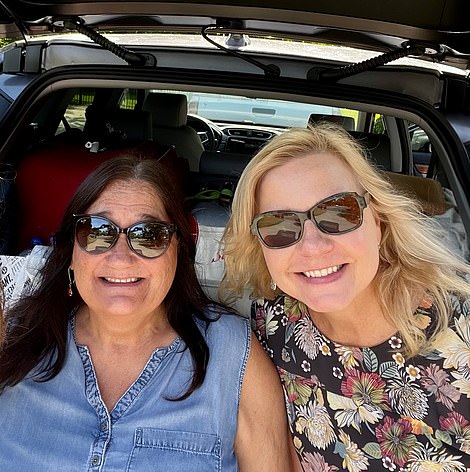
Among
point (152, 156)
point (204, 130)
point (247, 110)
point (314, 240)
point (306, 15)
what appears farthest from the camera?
point (204, 130)

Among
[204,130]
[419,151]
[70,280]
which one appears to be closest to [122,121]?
[204,130]

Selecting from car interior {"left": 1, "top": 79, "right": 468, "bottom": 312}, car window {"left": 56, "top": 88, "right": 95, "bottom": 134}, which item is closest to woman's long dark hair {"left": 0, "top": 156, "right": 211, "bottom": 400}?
car interior {"left": 1, "top": 79, "right": 468, "bottom": 312}

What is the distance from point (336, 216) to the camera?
A: 1.28 meters

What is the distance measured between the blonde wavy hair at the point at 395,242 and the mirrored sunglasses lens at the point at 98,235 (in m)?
Result: 0.33

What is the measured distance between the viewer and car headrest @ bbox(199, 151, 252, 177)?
3.00 metres

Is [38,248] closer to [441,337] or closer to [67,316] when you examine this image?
[67,316]

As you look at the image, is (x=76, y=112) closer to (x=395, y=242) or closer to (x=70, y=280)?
(x=70, y=280)

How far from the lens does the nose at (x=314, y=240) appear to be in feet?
4.19

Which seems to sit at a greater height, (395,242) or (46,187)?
(395,242)

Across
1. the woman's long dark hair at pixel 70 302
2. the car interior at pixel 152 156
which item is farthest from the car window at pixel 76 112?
the woman's long dark hair at pixel 70 302

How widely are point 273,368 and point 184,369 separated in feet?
0.79

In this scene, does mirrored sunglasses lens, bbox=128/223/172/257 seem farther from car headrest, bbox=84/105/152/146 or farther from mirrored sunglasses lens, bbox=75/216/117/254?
car headrest, bbox=84/105/152/146

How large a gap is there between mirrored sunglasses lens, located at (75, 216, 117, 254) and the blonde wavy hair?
1.07ft

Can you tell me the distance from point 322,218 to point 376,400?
0.44 m
